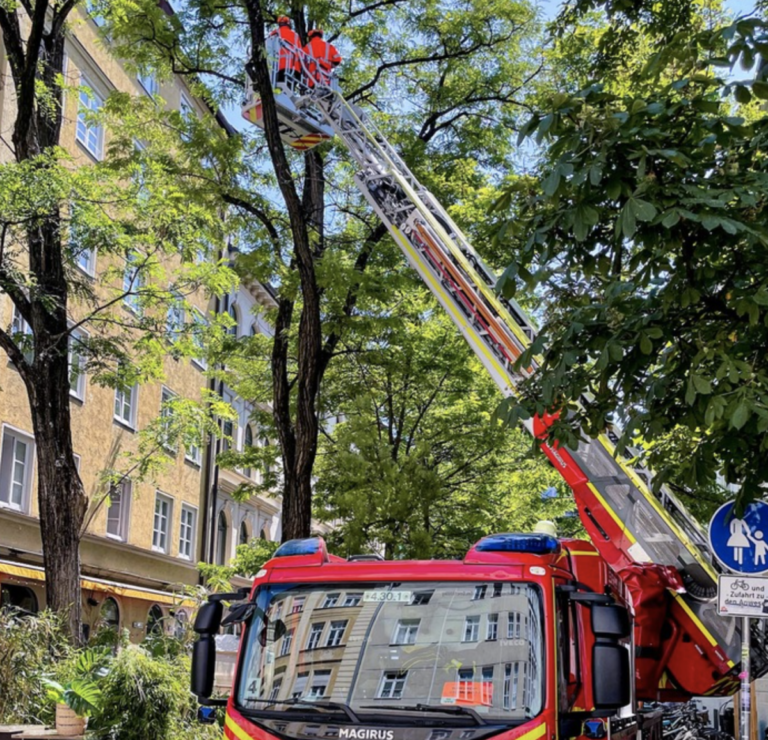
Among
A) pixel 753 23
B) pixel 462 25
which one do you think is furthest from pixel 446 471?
pixel 753 23

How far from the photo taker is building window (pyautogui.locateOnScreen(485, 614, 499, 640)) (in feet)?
22.0

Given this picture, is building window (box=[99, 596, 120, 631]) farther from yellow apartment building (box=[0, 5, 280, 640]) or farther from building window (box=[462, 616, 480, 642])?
building window (box=[462, 616, 480, 642])

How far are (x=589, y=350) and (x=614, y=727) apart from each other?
271cm

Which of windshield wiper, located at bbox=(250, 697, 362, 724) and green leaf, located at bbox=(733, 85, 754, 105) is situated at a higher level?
green leaf, located at bbox=(733, 85, 754, 105)

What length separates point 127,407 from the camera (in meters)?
32.0

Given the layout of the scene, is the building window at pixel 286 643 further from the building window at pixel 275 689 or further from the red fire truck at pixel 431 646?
the building window at pixel 275 689

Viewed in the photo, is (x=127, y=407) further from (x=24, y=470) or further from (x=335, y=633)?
(x=335, y=633)

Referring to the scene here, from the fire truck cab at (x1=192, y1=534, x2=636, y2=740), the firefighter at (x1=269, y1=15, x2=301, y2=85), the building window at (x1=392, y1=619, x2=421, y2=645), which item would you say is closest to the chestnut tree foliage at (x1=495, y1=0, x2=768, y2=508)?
the fire truck cab at (x1=192, y1=534, x2=636, y2=740)

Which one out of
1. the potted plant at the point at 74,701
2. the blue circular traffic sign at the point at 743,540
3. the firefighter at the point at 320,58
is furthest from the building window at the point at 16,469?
the blue circular traffic sign at the point at 743,540

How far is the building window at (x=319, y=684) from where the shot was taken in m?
6.76

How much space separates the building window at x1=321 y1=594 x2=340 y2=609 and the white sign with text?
10.2 ft

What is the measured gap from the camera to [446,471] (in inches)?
952

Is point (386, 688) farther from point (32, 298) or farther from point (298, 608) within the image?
point (32, 298)

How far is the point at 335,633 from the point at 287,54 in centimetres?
1035
